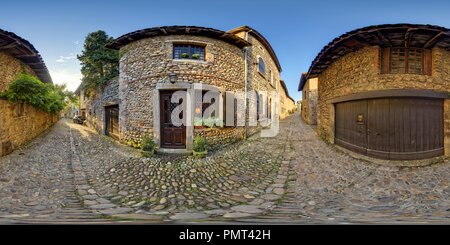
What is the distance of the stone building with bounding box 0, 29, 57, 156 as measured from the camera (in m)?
6.30

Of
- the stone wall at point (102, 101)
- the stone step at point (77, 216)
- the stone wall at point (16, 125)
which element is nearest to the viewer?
the stone step at point (77, 216)

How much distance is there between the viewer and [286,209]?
3.47 m

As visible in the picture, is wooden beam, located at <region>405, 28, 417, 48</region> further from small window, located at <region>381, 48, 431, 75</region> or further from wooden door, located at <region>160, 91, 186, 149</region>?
wooden door, located at <region>160, 91, 186, 149</region>

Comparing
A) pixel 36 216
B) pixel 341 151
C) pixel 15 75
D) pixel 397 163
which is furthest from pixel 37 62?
pixel 397 163

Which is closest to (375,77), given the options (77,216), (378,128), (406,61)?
(406,61)

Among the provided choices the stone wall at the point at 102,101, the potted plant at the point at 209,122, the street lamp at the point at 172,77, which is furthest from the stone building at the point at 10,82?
the potted plant at the point at 209,122

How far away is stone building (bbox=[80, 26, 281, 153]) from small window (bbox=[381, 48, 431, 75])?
17.6 feet

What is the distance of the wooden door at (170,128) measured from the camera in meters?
7.50

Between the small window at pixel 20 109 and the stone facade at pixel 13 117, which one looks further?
the small window at pixel 20 109

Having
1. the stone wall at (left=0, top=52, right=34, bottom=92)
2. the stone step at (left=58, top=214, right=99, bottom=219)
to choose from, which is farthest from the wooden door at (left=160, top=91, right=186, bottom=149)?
the stone wall at (left=0, top=52, right=34, bottom=92)

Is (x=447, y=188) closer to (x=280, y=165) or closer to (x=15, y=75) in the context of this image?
(x=280, y=165)

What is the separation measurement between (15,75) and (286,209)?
10945 millimetres

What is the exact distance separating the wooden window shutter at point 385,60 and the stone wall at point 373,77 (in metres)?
0.16

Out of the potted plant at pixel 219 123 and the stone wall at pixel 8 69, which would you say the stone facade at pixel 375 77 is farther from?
Result: the stone wall at pixel 8 69
